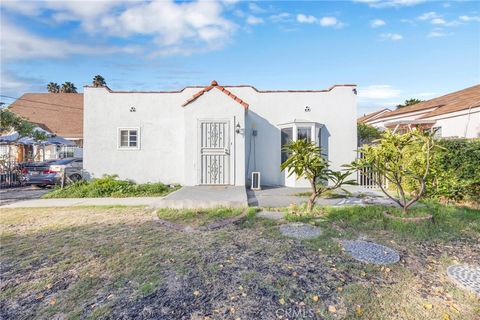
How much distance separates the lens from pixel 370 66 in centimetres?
1209

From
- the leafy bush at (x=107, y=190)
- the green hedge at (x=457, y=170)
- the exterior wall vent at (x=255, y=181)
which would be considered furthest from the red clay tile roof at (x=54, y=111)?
the green hedge at (x=457, y=170)

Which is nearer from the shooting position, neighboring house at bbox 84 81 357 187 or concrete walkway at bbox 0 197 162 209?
concrete walkway at bbox 0 197 162 209

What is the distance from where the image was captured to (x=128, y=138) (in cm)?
1154

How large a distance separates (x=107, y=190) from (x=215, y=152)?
4.49 m

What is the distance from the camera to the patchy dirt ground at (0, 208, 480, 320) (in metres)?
2.60

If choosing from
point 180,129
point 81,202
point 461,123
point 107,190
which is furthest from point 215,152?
point 461,123

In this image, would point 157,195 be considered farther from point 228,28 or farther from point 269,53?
point 269,53

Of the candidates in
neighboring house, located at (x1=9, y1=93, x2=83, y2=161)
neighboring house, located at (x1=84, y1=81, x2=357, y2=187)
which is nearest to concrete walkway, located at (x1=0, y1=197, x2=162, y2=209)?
neighboring house, located at (x1=84, y1=81, x2=357, y2=187)

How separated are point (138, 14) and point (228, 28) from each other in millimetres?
3375

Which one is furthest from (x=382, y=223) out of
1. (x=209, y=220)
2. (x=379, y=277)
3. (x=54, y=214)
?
(x=54, y=214)

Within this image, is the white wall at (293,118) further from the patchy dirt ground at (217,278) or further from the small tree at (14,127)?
the small tree at (14,127)

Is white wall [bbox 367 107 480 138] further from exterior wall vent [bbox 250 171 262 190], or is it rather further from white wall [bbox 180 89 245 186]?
white wall [bbox 180 89 245 186]

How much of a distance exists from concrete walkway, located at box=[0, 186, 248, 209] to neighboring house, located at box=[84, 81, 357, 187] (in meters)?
2.55

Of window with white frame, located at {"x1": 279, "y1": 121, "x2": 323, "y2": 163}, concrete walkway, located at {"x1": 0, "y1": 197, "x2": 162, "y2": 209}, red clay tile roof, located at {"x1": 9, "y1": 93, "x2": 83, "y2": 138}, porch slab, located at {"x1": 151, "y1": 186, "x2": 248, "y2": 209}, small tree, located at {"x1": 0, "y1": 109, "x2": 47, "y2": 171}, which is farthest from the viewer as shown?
red clay tile roof, located at {"x1": 9, "y1": 93, "x2": 83, "y2": 138}
